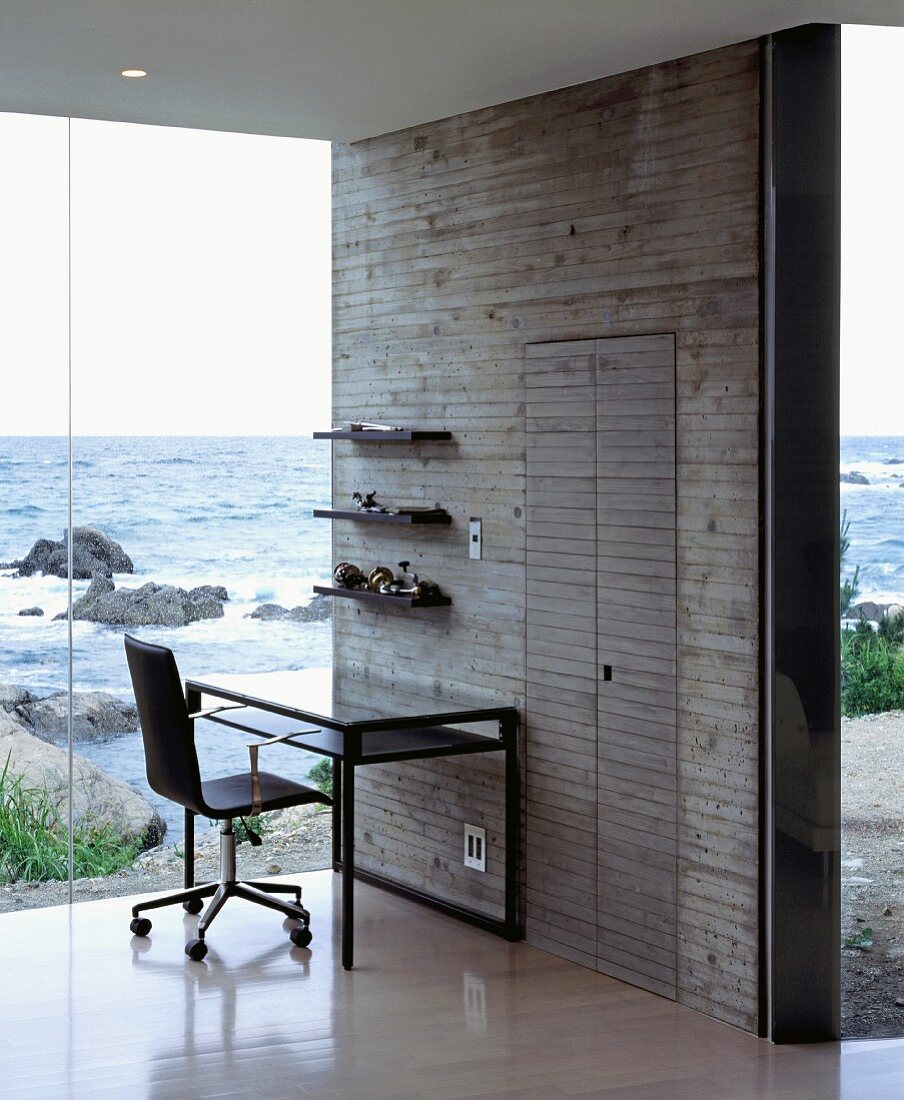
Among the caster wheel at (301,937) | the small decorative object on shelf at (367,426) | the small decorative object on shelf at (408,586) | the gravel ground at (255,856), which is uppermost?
the small decorative object on shelf at (367,426)

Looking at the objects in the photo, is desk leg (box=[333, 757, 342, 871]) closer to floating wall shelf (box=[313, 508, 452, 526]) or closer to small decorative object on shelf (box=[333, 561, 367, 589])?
small decorative object on shelf (box=[333, 561, 367, 589])

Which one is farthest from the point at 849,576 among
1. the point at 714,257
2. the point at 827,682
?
the point at 714,257

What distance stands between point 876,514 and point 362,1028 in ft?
6.78

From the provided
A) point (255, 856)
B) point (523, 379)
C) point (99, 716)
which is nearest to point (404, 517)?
point (523, 379)

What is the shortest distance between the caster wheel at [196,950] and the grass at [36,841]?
1.51m

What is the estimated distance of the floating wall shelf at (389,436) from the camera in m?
5.30

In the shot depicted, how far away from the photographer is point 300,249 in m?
7.72

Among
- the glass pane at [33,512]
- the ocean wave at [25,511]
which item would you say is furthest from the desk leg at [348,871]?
the ocean wave at [25,511]

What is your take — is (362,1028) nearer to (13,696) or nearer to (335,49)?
(335,49)

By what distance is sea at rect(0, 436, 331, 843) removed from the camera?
715 cm

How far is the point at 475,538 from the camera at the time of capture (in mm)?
5223

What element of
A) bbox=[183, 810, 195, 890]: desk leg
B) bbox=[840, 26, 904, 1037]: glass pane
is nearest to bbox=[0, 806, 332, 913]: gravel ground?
bbox=[183, 810, 195, 890]: desk leg

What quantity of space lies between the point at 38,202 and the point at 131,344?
917 millimetres

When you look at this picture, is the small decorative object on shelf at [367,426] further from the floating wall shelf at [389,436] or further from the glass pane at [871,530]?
the glass pane at [871,530]
